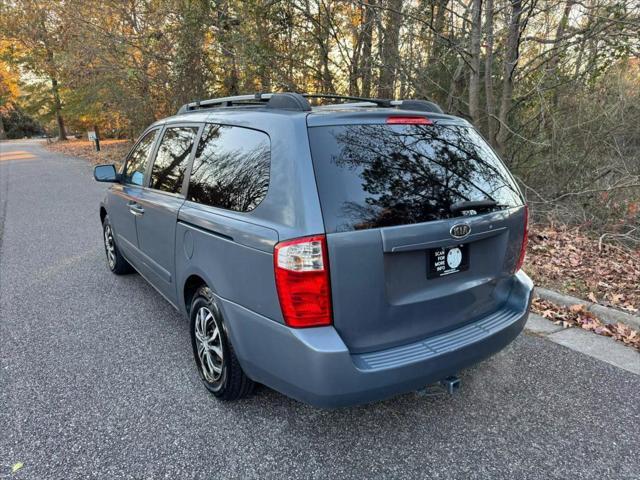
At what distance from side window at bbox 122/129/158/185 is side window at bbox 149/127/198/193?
31cm

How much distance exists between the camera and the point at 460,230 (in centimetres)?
226

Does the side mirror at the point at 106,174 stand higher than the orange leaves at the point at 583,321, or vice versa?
the side mirror at the point at 106,174

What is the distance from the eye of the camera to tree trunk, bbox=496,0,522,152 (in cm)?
635

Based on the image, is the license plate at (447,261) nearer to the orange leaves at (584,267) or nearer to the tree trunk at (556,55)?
the orange leaves at (584,267)

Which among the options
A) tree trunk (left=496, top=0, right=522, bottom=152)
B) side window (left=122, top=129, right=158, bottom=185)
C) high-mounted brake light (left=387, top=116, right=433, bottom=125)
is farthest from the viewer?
tree trunk (left=496, top=0, right=522, bottom=152)

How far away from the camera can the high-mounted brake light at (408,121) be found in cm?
A: 235

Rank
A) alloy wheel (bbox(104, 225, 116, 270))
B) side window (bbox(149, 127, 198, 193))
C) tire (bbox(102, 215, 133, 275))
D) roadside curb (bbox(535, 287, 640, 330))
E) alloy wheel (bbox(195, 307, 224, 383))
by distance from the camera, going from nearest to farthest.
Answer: alloy wheel (bbox(195, 307, 224, 383)), side window (bbox(149, 127, 198, 193)), roadside curb (bbox(535, 287, 640, 330)), tire (bbox(102, 215, 133, 275)), alloy wheel (bbox(104, 225, 116, 270))

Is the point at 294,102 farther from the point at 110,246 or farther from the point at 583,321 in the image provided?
the point at 110,246

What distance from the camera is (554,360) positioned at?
323 cm

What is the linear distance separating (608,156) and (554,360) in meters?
5.55

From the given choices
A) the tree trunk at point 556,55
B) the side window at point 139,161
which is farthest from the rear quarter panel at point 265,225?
the tree trunk at point 556,55

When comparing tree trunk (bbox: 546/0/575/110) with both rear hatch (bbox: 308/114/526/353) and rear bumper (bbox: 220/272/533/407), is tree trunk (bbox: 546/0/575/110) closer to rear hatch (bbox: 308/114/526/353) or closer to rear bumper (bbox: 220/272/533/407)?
rear hatch (bbox: 308/114/526/353)

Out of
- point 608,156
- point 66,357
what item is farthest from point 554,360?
point 608,156

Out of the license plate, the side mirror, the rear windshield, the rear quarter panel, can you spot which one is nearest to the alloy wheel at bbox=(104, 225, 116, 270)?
the side mirror
